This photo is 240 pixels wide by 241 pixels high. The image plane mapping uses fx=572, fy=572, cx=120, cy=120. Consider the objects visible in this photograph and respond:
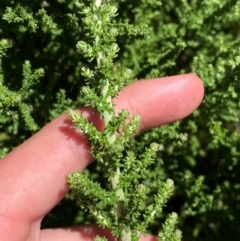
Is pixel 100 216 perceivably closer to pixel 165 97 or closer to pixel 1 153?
pixel 165 97

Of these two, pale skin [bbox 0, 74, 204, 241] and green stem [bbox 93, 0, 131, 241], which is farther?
pale skin [bbox 0, 74, 204, 241]

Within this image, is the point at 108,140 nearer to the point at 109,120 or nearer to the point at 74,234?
the point at 109,120

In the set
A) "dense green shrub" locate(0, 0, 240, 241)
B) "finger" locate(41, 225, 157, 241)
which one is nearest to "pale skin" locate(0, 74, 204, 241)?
"finger" locate(41, 225, 157, 241)

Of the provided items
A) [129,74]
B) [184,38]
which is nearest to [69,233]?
[129,74]

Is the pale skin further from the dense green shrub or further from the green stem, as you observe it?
the dense green shrub

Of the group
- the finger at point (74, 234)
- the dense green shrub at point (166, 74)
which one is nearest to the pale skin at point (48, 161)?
the finger at point (74, 234)
